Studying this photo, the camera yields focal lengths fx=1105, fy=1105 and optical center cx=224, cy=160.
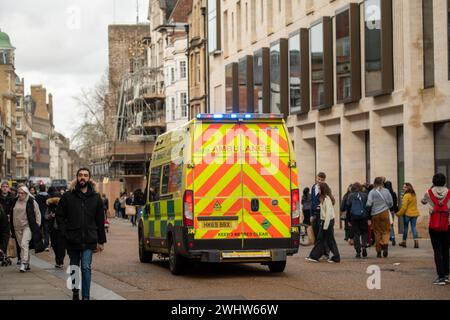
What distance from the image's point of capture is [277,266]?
787 inches

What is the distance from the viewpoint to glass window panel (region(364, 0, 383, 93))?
38.1m

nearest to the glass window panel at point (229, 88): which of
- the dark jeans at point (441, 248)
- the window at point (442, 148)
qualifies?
the window at point (442, 148)

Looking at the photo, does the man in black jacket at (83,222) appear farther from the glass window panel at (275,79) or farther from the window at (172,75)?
the window at (172,75)

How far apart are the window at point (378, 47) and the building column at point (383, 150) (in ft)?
4.12

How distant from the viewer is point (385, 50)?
37188mm

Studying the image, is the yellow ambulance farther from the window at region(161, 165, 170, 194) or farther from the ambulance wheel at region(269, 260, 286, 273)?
the window at region(161, 165, 170, 194)

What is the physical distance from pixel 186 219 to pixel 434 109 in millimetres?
17679

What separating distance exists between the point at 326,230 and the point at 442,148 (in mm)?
13273

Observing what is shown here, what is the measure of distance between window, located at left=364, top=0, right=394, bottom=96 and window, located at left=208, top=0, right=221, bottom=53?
974 inches

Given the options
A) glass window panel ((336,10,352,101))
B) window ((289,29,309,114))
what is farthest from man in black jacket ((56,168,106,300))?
window ((289,29,309,114))

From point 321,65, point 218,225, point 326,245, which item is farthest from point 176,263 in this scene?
point 321,65

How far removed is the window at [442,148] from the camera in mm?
34781

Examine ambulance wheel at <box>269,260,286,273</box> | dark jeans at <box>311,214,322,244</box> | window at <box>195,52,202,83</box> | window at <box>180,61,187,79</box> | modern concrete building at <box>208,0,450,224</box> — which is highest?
window at <box>180,61,187,79</box>

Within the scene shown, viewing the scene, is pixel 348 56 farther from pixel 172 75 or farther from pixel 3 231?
pixel 172 75
